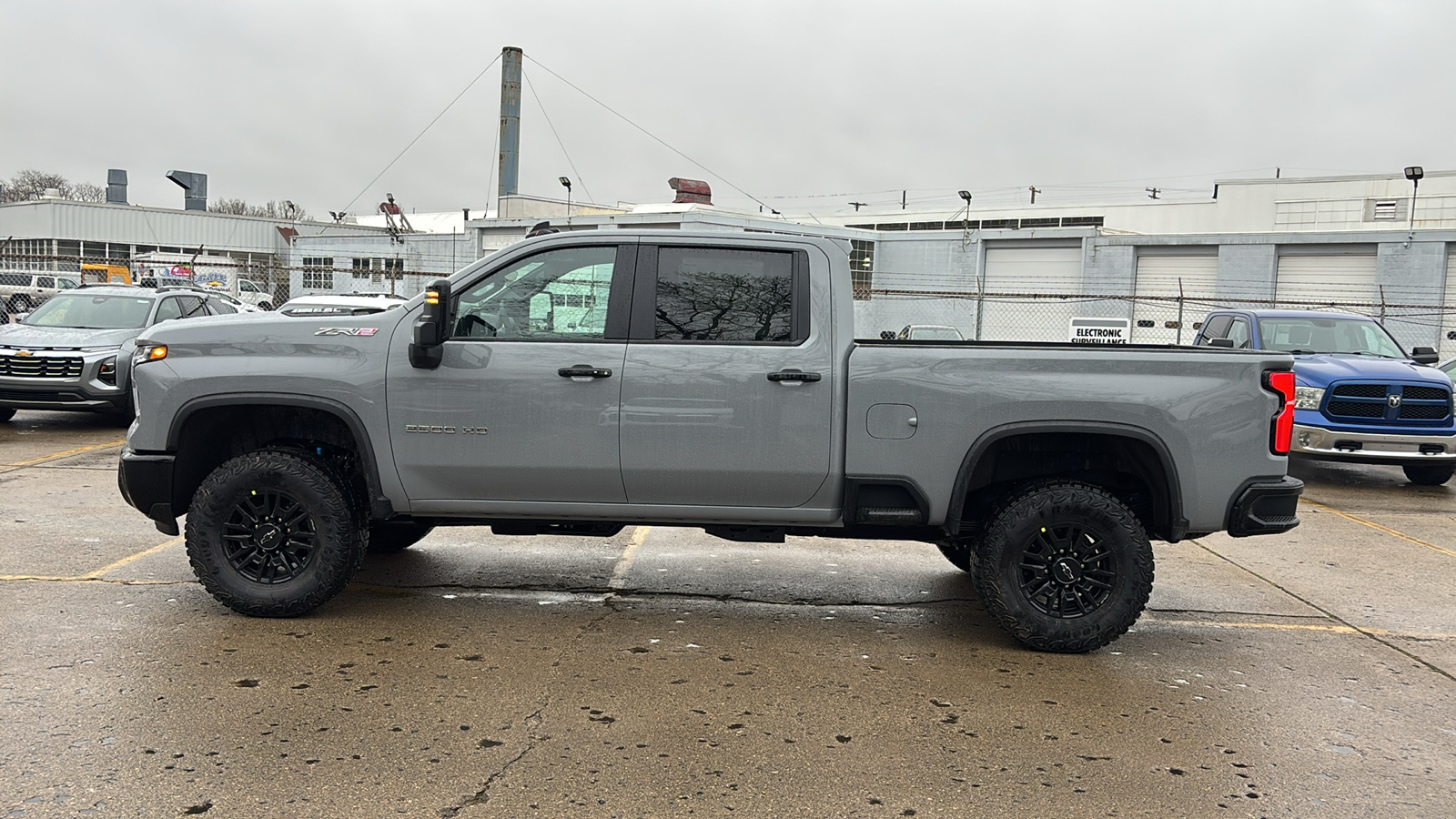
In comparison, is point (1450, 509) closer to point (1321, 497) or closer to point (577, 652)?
point (1321, 497)

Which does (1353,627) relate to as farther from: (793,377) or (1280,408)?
(793,377)

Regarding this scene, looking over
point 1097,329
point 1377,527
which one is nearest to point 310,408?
point 1377,527

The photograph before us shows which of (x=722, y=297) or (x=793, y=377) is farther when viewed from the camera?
(x=722, y=297)

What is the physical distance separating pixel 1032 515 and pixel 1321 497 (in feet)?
22.3

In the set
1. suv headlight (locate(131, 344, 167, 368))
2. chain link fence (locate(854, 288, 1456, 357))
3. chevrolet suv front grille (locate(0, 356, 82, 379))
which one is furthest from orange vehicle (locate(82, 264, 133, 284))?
suv headlight (locate(131, 344, 167, 368))

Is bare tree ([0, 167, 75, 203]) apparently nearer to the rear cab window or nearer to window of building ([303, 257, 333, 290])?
window of building ([303, 257, 333, 290])

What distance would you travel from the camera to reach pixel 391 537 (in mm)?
7047

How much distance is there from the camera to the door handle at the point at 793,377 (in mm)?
5340

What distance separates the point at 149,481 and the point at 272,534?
0.65 m

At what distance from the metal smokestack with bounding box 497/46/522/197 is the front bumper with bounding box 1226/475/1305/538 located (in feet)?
140

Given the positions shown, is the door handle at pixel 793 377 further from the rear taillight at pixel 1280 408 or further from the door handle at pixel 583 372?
the rear taillight at pixel 1280 408

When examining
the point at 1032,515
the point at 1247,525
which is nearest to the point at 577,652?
the point at 1032,515

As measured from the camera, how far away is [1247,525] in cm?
533

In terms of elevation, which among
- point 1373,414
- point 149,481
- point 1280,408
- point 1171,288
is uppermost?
point 1171,288
